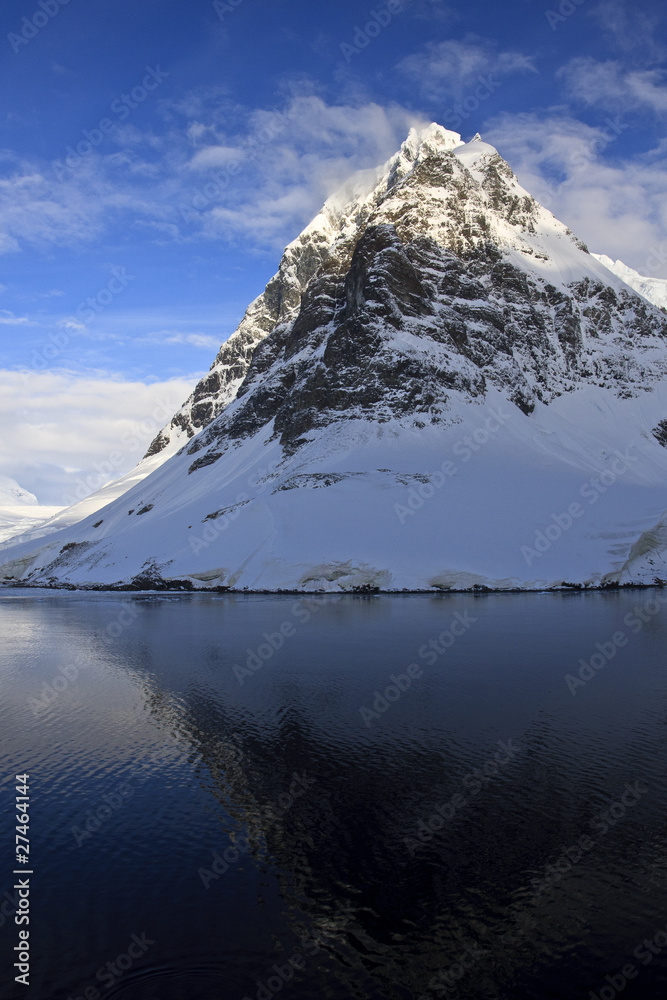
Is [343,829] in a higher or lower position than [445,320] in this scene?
lower

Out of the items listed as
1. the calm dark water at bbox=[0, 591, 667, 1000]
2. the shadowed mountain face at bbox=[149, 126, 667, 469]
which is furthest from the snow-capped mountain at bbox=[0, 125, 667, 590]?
the calm dark water at bbox=[0, 591, 667, 1000]

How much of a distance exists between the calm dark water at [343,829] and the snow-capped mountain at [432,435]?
4697cm

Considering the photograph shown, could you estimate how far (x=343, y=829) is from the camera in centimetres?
1560

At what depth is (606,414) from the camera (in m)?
133

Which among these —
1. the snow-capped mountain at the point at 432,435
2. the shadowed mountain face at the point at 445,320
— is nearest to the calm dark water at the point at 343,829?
the snow-capped mountain at the point at 432,435

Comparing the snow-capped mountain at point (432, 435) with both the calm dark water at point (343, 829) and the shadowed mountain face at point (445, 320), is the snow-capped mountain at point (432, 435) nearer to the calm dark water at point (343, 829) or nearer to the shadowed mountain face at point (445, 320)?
the shadowed mountain face at point (445, 320)

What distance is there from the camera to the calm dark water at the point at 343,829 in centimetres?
1081

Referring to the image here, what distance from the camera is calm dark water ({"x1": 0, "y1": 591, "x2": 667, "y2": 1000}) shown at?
426 inches

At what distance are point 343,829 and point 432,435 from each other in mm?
95346

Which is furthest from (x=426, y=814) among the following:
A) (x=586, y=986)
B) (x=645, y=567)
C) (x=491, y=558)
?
(x=645, y=567)

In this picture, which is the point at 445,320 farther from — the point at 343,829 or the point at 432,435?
the point at 343,829

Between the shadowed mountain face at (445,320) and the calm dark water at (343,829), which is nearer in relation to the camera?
the calm dark water at (343,829)

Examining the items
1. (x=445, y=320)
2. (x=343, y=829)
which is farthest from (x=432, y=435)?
(x=343, y=829)

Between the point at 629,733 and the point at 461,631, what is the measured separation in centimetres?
2246
